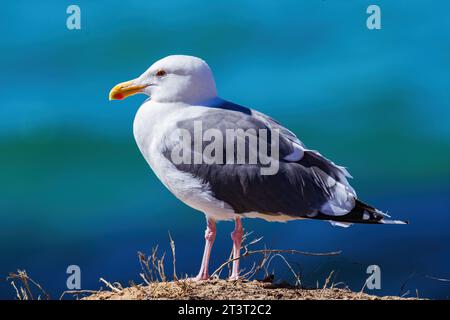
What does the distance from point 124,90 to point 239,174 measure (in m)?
1.42

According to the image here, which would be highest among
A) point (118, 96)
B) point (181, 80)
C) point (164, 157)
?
point (181, 80)

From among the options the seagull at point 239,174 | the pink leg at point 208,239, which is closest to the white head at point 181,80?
the seagull at point 239,174

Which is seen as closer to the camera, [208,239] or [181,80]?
[208,239]

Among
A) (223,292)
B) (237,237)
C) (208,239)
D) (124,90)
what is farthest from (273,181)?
(124,90)

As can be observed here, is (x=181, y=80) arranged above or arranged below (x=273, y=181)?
above

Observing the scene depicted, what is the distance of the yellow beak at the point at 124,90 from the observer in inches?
284

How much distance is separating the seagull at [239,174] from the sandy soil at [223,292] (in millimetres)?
389

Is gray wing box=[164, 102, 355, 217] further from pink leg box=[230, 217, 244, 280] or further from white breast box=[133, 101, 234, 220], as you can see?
pink leg box=[230, 217, 244, 280]

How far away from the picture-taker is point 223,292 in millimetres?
6055

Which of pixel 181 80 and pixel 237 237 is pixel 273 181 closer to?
pixel 237 237

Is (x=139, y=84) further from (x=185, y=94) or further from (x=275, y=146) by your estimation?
(x=275, y=146)

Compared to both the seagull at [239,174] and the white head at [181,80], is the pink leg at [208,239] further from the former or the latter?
the white head at [181,80]
